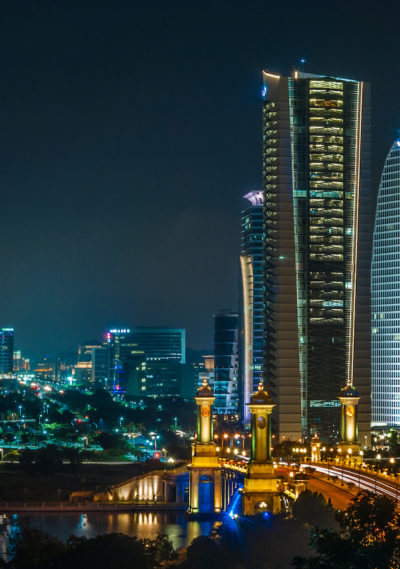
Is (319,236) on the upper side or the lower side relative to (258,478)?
upper

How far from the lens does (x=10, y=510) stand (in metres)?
119

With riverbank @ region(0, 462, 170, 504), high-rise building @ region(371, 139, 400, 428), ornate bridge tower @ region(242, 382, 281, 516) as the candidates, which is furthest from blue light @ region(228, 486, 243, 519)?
high-rise building @ region(371, 139, 400, 428)

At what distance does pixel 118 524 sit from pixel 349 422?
2883 cm

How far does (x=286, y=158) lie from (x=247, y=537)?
111414mm

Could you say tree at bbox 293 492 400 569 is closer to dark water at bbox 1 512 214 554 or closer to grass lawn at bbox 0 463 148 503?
dark water at bbox 1 512 214 554

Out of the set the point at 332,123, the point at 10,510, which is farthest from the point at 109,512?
the point at 332,123

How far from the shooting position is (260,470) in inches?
2958

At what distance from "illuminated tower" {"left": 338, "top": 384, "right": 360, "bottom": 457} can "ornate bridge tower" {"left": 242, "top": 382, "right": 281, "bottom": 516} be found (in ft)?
50.8

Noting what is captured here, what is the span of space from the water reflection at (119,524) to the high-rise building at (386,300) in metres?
63.6

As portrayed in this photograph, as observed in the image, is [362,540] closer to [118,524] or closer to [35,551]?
[35,551]

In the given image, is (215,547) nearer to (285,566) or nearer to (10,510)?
(285,566)

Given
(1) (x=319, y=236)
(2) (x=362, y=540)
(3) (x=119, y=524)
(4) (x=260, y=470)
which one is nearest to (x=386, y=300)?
(1) (x=319, y=236)

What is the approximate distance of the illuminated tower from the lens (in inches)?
3524

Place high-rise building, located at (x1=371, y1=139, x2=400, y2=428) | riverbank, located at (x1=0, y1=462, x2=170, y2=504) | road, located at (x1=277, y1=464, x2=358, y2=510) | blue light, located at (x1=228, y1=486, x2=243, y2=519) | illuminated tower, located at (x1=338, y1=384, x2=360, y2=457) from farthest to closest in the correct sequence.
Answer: high-rise building, located at (x1=371, y1=139, x2=400, y2=428) → riverbank, located at (x1=0, y1=462, x2=170, y2=504) → illuminated tower, located at (x1=338, y1=384, x2=360, y2=457) → blue light, located at (x1=228, y1=486, x2=243, y2=519) → road, located at (x1=277, y1=464, x2=358, y2=510)
